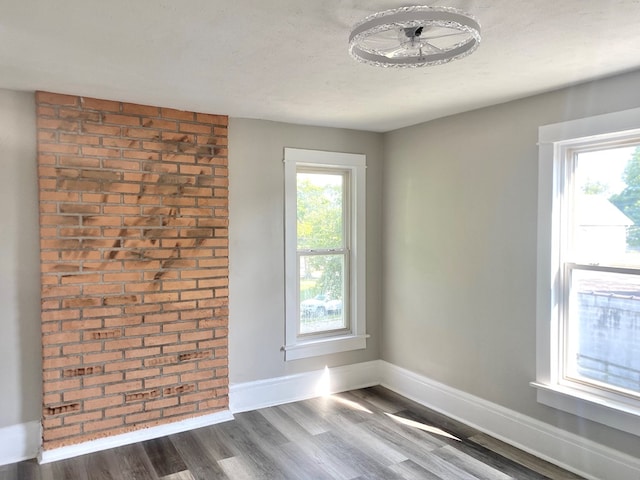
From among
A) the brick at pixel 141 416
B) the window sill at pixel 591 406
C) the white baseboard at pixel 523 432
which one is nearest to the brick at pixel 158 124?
the brick at pixel 141 416

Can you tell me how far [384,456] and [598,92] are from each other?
2.58 m

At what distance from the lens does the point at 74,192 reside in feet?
9.75

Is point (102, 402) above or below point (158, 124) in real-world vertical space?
below

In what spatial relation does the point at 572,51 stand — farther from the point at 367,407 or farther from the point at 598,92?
the point at 367,407

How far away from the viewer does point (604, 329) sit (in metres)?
2.71

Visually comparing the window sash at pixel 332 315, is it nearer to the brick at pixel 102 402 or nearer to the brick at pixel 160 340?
the brick at pixel 160 340

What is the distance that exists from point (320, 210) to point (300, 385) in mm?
1545

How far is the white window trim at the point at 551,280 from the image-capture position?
2678mm

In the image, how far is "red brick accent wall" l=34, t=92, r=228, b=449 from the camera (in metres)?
2.94

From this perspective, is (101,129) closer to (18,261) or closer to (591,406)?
(18,261)

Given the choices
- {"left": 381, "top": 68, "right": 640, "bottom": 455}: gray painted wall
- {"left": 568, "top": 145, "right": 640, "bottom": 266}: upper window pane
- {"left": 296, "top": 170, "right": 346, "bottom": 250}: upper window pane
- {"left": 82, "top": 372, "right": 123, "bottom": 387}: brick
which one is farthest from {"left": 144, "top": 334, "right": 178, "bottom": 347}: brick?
{"left": 568, "top": 145, "right": 640, "bottom": 266}: upper window pane

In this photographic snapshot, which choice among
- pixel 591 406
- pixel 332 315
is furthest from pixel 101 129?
pixel 591 406

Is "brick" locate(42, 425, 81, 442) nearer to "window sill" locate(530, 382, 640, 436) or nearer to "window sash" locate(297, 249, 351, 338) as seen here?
"window sash" locate(297, 249, 351, 338)

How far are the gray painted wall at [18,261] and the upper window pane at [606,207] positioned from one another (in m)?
3.44
